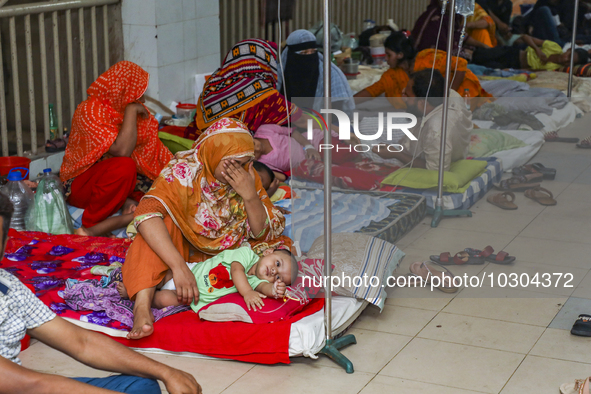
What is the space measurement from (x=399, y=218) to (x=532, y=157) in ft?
2.02

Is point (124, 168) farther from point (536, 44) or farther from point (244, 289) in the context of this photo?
point (536, 44)

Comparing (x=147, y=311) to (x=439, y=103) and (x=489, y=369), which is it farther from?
(x=439, y=103)

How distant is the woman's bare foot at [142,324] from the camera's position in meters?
2.43

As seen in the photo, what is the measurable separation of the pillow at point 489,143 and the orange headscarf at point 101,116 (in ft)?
5.78

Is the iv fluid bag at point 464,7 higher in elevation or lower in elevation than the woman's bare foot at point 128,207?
Answer: higher

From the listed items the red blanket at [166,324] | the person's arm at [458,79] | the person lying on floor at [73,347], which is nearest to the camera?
the person lying on floor at [73,347]

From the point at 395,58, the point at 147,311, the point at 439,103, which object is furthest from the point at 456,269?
the point at 395,58


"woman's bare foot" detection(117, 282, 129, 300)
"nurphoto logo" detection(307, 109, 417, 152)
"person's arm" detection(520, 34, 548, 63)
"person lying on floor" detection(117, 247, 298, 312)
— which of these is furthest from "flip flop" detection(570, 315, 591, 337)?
"person's arm" detection(520, 34, 548, 63)

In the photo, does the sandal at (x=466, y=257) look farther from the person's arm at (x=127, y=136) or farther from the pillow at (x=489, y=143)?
the person's arm at (x=127, y=136)

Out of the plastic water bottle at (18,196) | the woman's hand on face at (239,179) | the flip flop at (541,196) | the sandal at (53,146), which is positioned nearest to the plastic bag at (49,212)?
the plastic water bottle at (18,196)

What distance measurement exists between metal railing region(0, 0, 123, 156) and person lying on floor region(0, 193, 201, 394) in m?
2.67

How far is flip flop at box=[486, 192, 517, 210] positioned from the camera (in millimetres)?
2855

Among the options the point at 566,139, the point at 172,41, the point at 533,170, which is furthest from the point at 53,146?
the point at 566,139

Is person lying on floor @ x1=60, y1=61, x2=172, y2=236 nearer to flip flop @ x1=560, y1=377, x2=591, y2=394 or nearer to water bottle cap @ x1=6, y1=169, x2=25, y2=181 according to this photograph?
water bottle cap @ x1=6, y1=169, x2=25, y2=181
